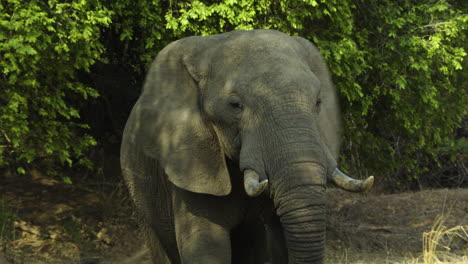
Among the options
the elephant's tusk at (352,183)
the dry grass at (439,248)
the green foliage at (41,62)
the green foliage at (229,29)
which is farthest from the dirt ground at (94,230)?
the elephant's tusk at (352,183)

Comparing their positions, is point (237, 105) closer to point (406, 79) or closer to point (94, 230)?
point (406, 79)

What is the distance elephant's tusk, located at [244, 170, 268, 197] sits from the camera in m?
4.72

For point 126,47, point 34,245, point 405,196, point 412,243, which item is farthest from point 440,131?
point 34,245

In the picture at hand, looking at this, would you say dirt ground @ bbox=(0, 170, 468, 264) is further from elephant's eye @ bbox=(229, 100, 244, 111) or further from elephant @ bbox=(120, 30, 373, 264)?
elephant's eye @ bbox=(229, 100, 244, 111)

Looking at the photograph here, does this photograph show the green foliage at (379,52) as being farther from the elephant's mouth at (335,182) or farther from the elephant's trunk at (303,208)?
the elephant's trunk at (303,208)

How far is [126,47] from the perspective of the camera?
11.8 m

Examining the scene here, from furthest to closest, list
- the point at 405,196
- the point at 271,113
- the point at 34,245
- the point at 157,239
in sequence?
1. the point at 405,196
2. the point at 34,245
3. the point at 157,239
4. the point at 271,113

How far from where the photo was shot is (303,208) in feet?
15.5

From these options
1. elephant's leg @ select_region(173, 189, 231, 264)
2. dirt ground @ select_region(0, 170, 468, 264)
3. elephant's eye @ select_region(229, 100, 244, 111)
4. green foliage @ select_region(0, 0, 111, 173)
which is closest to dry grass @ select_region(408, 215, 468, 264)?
dirt ground @ select_region(0, 170, 468, 264)

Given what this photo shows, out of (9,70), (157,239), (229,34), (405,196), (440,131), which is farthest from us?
(405,196)

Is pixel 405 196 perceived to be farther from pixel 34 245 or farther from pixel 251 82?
pixel 251 82

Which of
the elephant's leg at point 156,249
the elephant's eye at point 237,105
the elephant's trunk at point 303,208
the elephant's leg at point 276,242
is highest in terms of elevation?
the elephant's eye at point 237,105

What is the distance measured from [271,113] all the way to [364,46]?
6.54 m

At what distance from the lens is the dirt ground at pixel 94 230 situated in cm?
1112
